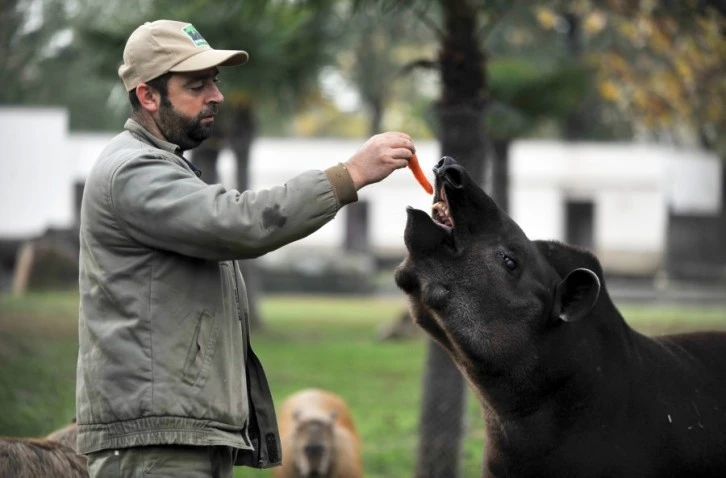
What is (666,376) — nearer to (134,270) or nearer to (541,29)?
(134,270)

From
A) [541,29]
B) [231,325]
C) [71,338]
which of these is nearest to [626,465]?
[231,325]

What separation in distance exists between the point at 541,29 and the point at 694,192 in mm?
13757

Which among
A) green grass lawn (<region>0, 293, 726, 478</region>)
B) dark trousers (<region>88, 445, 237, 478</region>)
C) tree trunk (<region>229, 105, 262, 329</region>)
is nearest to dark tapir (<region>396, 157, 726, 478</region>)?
dark trousers (<region>88, 445, 237, 478</region>)

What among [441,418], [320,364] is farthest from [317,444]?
[320,364]

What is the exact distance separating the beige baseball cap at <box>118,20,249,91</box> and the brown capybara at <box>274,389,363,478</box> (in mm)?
5392

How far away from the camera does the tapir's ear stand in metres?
4.62

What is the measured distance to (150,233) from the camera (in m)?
3.83

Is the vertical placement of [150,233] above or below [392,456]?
above

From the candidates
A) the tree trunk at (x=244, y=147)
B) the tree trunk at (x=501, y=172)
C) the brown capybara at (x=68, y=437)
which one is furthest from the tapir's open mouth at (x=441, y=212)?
the tree trunk at (x=244, y=147)

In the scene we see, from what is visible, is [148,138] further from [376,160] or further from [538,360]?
[538,360]

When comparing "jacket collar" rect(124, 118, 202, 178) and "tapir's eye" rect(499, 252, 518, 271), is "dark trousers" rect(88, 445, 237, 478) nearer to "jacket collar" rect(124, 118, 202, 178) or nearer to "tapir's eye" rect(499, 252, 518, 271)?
"jacket collar" rect(124, 118, 202, 178)

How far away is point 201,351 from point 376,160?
86 cm

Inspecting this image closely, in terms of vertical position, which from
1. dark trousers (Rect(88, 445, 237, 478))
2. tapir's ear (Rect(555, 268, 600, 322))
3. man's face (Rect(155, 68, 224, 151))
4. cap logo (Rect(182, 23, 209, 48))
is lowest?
dark trousers (Rect(88, 445, 237, 478))

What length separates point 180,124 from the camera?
4.14m
